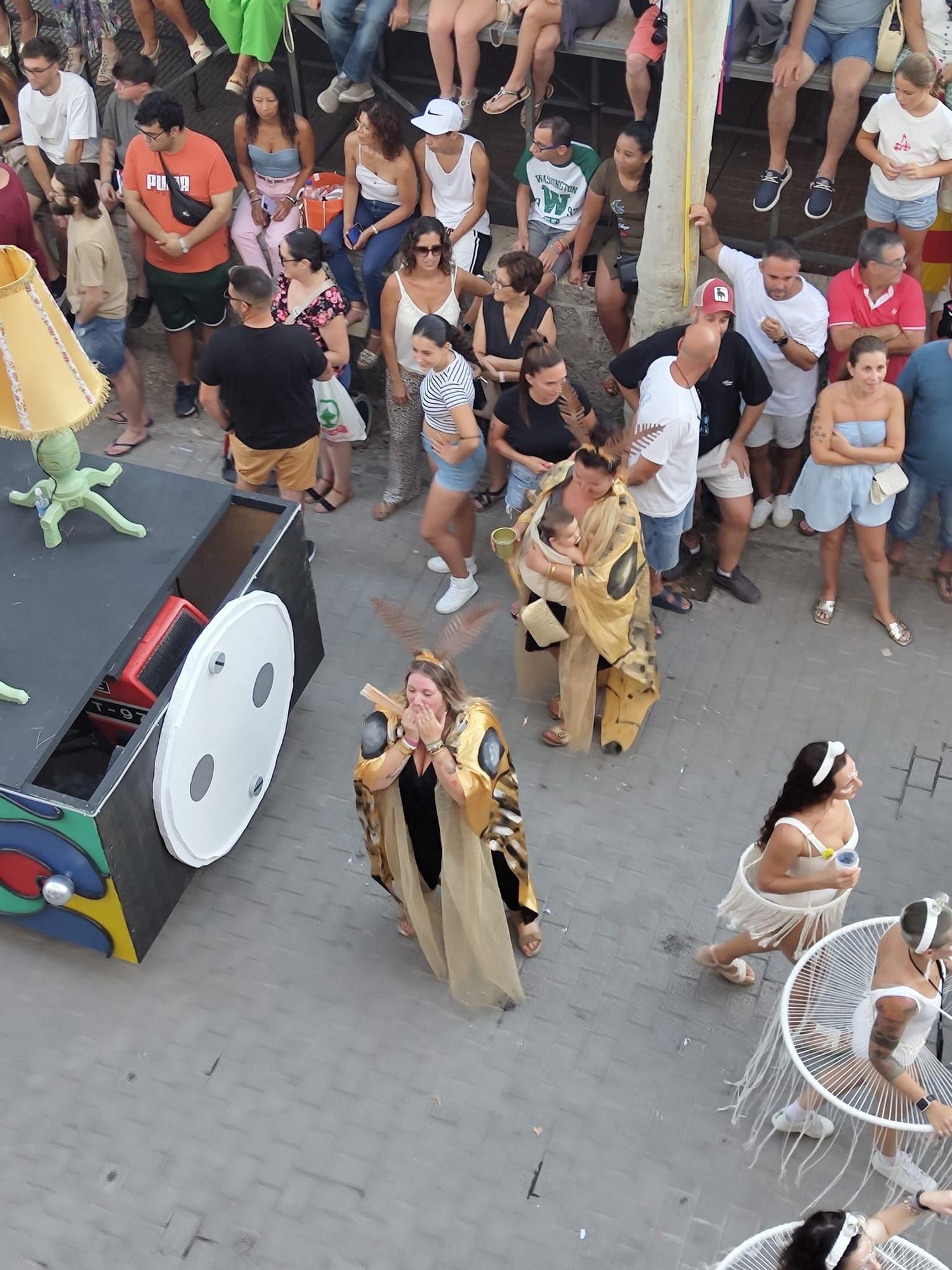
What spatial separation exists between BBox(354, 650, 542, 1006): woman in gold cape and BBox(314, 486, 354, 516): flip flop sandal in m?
2.65

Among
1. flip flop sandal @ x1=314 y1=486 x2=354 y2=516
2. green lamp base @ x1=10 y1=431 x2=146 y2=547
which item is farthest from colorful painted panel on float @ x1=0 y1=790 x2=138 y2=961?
flip flop sandal @ x1=314 y1=486 x2=354 y2=516

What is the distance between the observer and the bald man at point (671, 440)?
570 centimetres

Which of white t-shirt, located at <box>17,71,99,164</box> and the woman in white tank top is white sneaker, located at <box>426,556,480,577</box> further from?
white t-shirt, located at <box>17,71,99,164</box>

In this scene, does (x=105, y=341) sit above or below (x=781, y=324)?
below

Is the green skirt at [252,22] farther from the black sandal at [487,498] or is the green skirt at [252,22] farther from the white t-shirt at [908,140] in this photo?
the white t-shirt at [908,140]

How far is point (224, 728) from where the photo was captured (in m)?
5.14

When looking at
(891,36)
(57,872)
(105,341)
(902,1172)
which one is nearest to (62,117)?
(105,341)

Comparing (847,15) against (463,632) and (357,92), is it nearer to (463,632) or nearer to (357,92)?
(357,92)

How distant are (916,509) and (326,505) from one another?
3011 mm

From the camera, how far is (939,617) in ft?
21.4

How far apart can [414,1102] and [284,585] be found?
6.99 ft

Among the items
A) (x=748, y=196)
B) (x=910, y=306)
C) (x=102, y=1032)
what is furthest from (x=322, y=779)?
(x=748, y=196)

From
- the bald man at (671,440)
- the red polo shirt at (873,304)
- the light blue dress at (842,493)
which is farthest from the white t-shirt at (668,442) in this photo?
the red polo shirt at (873,304)

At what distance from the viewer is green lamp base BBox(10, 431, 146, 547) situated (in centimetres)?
511
